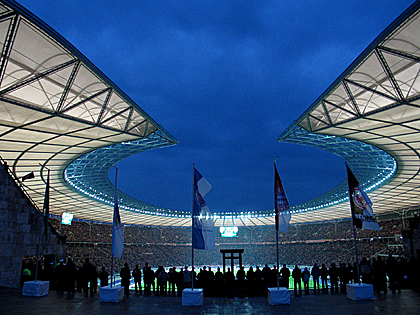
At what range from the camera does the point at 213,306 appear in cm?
1202

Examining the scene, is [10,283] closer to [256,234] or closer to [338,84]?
[338,84]

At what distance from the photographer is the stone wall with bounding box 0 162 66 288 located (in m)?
16.5

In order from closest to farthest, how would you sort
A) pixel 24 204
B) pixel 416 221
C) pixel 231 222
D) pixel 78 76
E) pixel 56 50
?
pixel 56 50
pixel 78 76
pixel 24 204
pixel 416 221
pixel 231 222

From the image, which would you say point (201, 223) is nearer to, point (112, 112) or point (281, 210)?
point (281, 210)

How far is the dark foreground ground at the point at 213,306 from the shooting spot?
417 inches

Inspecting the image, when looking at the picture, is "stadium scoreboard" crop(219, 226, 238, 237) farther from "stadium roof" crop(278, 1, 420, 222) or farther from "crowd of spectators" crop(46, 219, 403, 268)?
"stadium roof" crop(278, 1, 420, 222)

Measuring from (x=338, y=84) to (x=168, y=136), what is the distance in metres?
13.3

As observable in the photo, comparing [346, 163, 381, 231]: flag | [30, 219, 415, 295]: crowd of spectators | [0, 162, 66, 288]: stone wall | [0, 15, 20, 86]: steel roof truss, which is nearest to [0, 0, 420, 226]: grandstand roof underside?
[0, 15, 20, 86]: steel roof truss

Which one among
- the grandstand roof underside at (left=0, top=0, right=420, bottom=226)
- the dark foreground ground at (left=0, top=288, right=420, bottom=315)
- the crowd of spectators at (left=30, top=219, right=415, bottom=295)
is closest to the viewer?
the dark foreground ground at (left=0, top=288, right=420, bottom=315)

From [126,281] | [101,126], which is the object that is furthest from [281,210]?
[101,126]

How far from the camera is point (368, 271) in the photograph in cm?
1477

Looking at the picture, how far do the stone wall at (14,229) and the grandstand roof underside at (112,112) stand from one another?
13.6 ft

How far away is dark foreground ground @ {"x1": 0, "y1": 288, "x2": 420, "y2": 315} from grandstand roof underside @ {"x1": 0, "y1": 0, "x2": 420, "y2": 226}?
9167 millimetres

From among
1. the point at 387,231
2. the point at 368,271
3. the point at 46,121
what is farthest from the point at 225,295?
the point at 387,231
